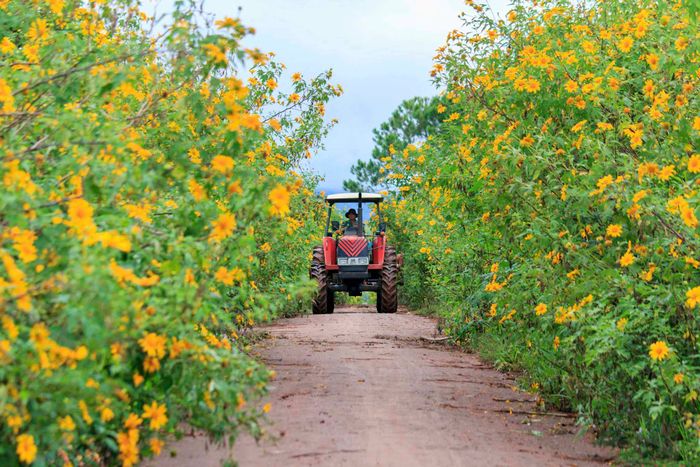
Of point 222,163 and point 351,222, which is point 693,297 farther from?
point 351,222

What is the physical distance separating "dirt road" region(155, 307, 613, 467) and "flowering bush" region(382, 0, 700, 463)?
16.3 inches

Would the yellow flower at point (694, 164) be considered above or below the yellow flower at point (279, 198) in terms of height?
above

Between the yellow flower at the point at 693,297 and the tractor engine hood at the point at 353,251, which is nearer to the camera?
the yellow flower at the point at 693,297

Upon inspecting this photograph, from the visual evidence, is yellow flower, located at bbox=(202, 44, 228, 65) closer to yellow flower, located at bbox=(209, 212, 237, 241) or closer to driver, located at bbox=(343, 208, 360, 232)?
yellow flower, located at bbox=(209, 212, 237, 241)

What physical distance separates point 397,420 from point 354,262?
14.6m

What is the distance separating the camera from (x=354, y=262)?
2203 cm

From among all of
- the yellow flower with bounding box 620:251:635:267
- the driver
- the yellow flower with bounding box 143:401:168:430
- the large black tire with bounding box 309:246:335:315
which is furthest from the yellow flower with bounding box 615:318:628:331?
the driver

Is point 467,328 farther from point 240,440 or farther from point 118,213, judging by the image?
point 118,213

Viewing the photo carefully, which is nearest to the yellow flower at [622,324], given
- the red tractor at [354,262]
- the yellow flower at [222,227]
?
the yellow flower at [222,227]

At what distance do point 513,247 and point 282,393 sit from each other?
2.42 meters

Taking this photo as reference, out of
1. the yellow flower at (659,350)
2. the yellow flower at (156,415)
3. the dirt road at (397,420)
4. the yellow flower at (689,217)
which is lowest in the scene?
the dirt road at (397,420)

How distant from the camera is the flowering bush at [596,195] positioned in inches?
234

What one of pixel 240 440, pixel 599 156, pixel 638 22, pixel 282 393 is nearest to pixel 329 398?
pixel 282 393

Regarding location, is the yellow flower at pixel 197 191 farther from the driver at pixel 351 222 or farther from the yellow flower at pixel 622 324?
the driver at pixel 351 222
